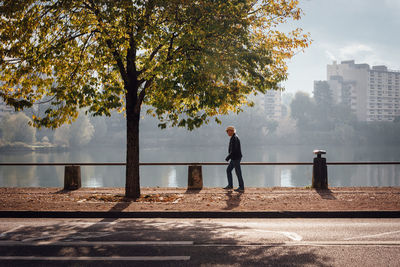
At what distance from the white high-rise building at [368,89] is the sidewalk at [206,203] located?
169019mm

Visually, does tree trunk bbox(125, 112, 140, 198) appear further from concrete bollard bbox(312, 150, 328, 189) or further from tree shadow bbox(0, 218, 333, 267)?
concrete bollard bbox(312, 150, 328, 189)

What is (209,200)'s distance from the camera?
1123 cm

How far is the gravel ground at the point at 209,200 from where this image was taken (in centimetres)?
990

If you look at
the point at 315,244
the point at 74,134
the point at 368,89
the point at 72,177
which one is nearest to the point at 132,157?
the point at 72,177

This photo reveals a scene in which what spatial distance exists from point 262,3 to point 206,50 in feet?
8.72

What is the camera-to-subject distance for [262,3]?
470 inches

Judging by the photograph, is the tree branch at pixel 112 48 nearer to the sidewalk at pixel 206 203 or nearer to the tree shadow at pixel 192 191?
the sidewalk at pixel 206 203

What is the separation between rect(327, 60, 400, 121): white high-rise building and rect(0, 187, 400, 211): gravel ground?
168743mm

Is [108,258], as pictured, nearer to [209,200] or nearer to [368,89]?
[209,200]

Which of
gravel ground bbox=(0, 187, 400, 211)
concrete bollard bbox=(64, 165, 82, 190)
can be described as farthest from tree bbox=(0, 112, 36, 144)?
gravel ground bbox=(0, 187, 400, 211)

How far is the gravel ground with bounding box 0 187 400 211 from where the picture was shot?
9.90 m

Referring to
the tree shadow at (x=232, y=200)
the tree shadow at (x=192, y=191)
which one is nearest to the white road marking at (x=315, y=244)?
the tree shadow at (x=232, y=200)

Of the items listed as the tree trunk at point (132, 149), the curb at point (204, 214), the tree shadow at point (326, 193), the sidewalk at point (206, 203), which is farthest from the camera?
the tree trunk at point (132, 149)

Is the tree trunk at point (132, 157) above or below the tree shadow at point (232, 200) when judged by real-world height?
above
